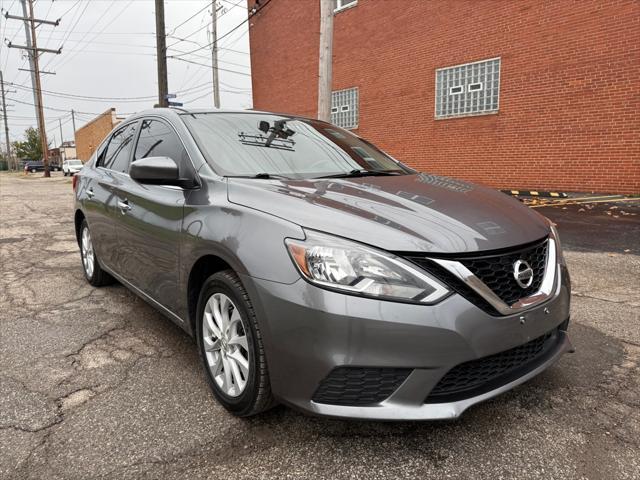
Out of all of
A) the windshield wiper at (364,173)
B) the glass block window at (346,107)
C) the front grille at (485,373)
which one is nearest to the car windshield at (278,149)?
the windshield wiper at (364,173)

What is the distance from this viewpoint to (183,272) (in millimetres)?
2547

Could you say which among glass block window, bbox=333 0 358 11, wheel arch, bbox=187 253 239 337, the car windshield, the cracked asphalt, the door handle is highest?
glass block window, bbox=333 0 358 11

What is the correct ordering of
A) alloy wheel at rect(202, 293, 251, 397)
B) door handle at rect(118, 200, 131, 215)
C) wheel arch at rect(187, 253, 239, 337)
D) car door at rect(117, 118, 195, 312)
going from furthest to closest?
door handle at rect(118, 200, 131, 215) < car door at rect(117, 118, 195, 312) < wheel arch at rect(187, 253, 239, 337) < alloy wheel at rect(202, 293, 251, 397)

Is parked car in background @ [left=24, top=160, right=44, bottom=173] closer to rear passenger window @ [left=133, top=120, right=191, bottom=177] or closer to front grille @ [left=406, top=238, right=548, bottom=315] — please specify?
A: rear passenger window @ [left=133, top=120, right=191, bottom=177]

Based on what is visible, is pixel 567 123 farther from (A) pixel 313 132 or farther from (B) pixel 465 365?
(B) pixel 465 365

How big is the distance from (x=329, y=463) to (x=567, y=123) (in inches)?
424

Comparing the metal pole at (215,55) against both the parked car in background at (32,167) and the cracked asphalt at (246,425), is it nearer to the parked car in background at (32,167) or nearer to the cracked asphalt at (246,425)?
the cracked asphalt at (246,425)

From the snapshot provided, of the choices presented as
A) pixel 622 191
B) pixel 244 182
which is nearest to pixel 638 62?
pixel 622 191

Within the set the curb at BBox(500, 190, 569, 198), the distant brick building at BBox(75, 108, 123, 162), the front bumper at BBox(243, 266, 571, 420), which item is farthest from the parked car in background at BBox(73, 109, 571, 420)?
the distant brick building at BBox(75, 108, 123, 162)

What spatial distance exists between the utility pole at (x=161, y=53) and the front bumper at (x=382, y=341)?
15.3 meters

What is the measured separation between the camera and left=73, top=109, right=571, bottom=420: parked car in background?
176cm

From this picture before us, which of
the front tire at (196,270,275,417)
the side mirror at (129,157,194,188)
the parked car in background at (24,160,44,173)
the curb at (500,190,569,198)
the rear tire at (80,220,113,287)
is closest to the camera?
the front tire at (196,270,275,417)

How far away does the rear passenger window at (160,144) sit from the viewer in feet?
9.19

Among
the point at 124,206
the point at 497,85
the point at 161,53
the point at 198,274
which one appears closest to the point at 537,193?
the point at 497,85
